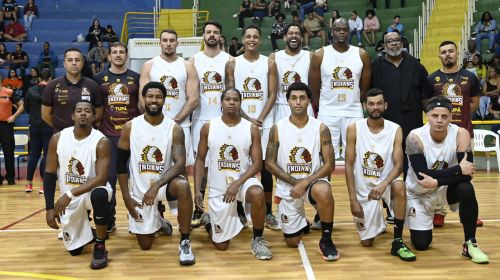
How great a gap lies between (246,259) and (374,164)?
55.2 inches

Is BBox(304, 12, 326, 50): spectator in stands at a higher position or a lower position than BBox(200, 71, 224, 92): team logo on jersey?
higher

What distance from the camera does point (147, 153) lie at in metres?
5.67

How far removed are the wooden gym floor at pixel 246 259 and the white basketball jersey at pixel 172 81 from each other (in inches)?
49.0

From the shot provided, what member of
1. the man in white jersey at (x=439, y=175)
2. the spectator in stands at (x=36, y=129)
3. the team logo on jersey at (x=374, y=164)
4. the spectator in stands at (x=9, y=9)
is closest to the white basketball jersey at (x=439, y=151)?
the man in white jersey at (x=439, y=175)

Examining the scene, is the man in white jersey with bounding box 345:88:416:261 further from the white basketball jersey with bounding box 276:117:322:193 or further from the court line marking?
the court line marking

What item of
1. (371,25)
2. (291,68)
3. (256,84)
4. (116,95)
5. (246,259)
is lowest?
(246,259)

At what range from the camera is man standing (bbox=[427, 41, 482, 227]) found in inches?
248

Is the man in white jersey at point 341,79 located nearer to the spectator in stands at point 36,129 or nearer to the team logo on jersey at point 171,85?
the team logo on jersey at point 171,85

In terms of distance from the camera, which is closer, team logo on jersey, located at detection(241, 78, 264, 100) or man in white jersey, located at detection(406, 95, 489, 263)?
man in white jersey, located at detection(406, 95, 489, 263)

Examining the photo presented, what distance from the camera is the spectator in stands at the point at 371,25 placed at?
17609 millimetres

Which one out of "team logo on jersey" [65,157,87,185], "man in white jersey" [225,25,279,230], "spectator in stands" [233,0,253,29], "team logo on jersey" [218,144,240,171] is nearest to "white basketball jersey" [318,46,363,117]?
"man in white jersey" [225,25,279,230]

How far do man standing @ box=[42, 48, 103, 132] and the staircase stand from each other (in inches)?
467

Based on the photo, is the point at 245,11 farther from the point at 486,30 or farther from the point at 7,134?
the point at 7,134

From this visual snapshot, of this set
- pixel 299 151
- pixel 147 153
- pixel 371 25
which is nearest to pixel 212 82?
pixel 147 153
